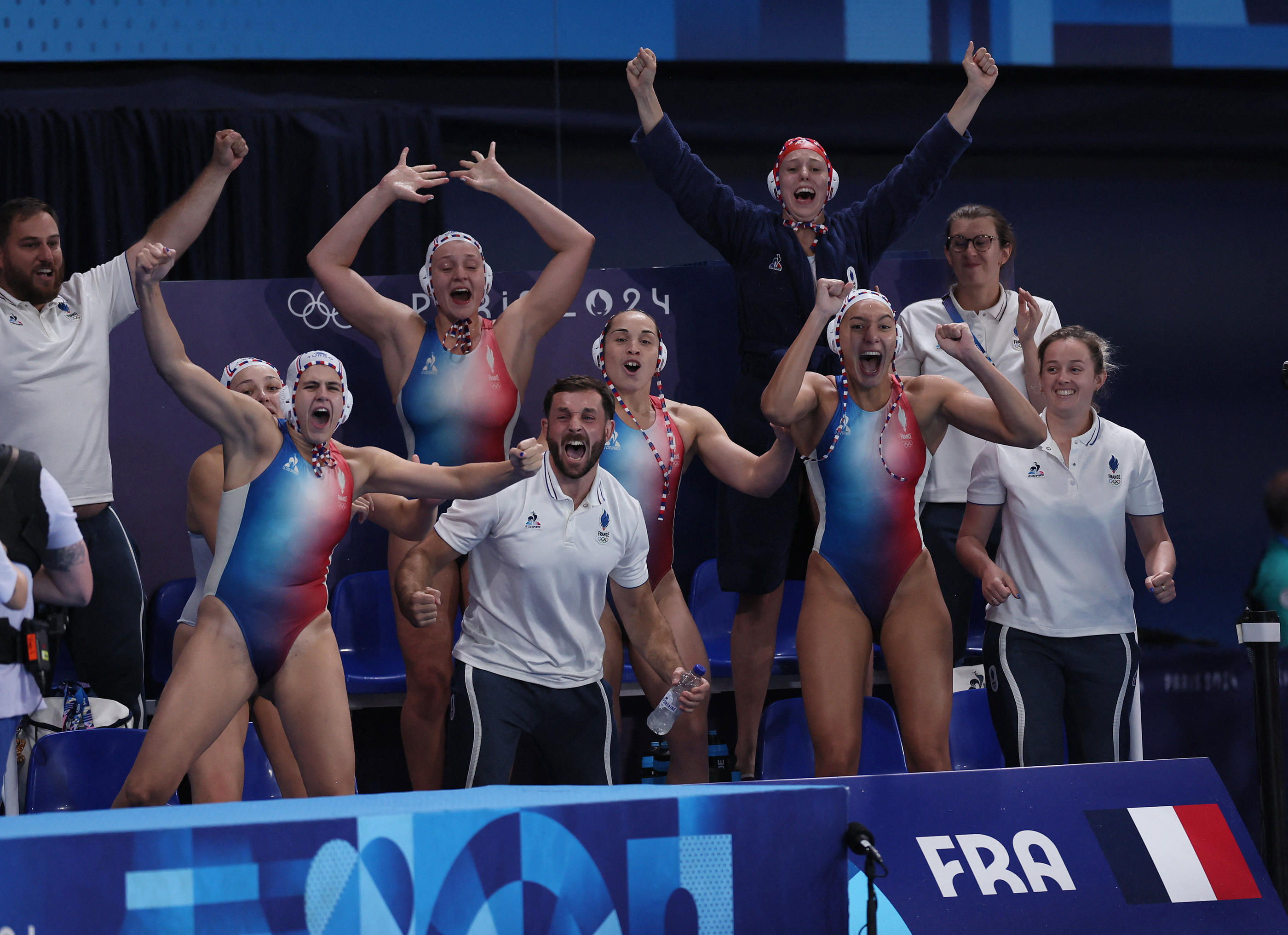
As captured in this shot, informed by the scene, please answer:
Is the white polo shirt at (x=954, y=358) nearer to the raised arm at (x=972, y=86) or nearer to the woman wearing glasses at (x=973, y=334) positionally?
the woman wearing glasses at (x=973, y=334)

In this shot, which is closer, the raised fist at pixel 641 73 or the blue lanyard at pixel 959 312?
the raised fist at pixel 641 73

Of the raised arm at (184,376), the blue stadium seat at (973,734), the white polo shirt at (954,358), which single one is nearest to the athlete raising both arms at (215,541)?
the raised arm at (184,376)

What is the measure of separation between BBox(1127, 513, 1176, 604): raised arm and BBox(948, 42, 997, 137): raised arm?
1.79 metres

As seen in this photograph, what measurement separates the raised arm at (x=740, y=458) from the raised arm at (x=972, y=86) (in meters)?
1.59

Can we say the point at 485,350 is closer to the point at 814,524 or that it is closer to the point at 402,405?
the point at 402,405

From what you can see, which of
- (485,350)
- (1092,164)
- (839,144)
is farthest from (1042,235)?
(485,350)

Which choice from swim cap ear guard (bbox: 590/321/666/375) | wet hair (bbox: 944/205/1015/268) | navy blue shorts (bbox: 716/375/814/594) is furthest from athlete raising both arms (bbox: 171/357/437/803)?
wet hair (bbox: 944/205/1015/268)

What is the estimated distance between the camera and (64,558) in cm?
347

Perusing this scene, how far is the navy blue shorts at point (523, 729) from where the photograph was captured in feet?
13.3

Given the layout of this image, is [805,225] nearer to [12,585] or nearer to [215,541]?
[215,541]

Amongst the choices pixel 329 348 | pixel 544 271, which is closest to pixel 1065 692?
pixel 544 271

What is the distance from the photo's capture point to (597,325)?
5852 millimetres

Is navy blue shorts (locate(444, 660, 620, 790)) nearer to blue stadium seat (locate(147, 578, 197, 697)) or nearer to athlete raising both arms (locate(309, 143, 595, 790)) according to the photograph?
athlete raising both arms (locate(309, 143, 595, 790))

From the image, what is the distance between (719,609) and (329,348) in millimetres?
2152
